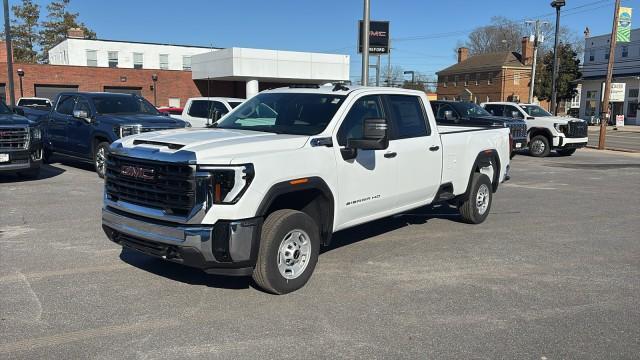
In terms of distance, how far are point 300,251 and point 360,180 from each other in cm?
105

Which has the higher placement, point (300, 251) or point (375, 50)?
point (375, 50)

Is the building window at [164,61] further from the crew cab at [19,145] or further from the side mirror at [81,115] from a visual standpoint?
the crew cab at [19,145]

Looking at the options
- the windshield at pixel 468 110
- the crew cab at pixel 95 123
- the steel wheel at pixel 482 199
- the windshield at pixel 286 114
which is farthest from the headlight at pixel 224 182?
the windshield at pixel 468 110

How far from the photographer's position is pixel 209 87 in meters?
47.4

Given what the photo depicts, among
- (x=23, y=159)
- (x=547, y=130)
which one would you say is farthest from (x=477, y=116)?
(x=23, y=159)

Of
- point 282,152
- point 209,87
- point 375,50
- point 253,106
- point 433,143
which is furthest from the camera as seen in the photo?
point 209,87

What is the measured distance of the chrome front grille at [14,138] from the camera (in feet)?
34.6

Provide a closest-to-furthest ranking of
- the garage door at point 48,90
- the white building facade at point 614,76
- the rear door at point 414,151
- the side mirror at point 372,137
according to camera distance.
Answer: the side mirror at point 372,137 < the rear door at point 414,151 < the garage door at point 48,90 < the white building facade at point 614,76

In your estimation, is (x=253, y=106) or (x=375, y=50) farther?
(x=375, y=50)

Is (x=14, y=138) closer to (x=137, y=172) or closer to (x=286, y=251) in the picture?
(x=137, y=172)

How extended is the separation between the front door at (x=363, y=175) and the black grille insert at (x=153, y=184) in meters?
1.57

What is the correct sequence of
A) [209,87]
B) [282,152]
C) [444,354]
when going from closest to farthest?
1. [444,354]
2. [282,152]
3. [209,87]

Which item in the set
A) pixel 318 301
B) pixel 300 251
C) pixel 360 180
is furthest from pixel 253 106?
pixel 318 301

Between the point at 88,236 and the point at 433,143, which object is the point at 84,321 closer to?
the point at 88,236
